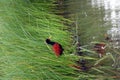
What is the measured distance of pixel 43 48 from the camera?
187cm

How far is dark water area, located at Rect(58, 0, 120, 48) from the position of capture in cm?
211

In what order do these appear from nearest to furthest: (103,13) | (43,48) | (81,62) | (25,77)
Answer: (25,77) < (43,48) < (81,62) < (103,13)

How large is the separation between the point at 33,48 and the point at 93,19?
2.21 ft

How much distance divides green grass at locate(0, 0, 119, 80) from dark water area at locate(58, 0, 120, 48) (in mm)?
154

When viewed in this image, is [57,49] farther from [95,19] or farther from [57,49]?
[95,19]

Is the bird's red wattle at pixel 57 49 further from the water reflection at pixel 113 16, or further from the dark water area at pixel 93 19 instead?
the water reflection at pixel 113 16

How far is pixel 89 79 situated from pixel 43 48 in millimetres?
407

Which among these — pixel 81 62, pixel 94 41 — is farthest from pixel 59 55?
pixel 94 41

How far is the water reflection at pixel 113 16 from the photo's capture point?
206 centimetres

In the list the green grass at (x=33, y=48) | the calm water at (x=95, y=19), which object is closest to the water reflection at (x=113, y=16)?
the calm water at (x=95, y=19)

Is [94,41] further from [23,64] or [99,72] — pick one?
[23,64]

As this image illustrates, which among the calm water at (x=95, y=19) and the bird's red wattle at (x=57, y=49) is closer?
the bird's red wattle at (x=57, y=49)

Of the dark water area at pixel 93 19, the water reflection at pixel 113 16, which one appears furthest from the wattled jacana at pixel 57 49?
the water reflection at pixel 113 16

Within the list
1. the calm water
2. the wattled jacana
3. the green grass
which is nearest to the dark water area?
the calm water
